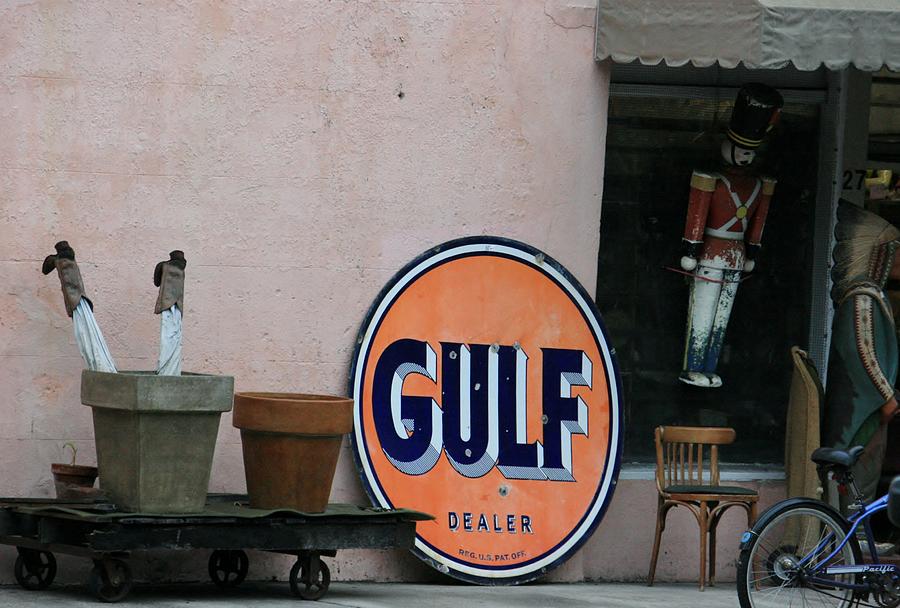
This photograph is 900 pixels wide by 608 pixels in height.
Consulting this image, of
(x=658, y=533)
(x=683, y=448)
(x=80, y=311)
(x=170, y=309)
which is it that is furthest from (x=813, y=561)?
(x=80, y=311)

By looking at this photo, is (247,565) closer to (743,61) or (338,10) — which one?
(338,10)

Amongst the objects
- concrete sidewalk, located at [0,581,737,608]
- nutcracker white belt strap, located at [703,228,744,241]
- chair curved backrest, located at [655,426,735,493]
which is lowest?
concrete sidewalk, located at [0,581,737,608]

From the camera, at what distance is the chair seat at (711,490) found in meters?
8.06

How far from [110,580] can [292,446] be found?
1020 millimetres

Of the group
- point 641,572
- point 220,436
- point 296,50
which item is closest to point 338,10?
point 296,50

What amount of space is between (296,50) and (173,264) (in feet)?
4.66

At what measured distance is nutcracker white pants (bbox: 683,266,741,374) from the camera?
8820mm

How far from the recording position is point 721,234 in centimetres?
878

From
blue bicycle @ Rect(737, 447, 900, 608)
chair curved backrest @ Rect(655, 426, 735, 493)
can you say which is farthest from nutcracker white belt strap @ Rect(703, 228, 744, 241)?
blue bicycle @ Rect(737, 447, 900, 608)

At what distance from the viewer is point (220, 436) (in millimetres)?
7715

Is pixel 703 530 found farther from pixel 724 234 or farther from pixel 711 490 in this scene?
pixel 724 234

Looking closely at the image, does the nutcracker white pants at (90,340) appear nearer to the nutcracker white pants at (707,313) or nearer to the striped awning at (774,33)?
the striped awning at (774,33)

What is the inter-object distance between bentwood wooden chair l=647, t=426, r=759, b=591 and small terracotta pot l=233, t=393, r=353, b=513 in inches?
77.8

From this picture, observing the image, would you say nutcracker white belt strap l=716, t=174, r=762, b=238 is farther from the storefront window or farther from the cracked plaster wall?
the cracked plaster wall
